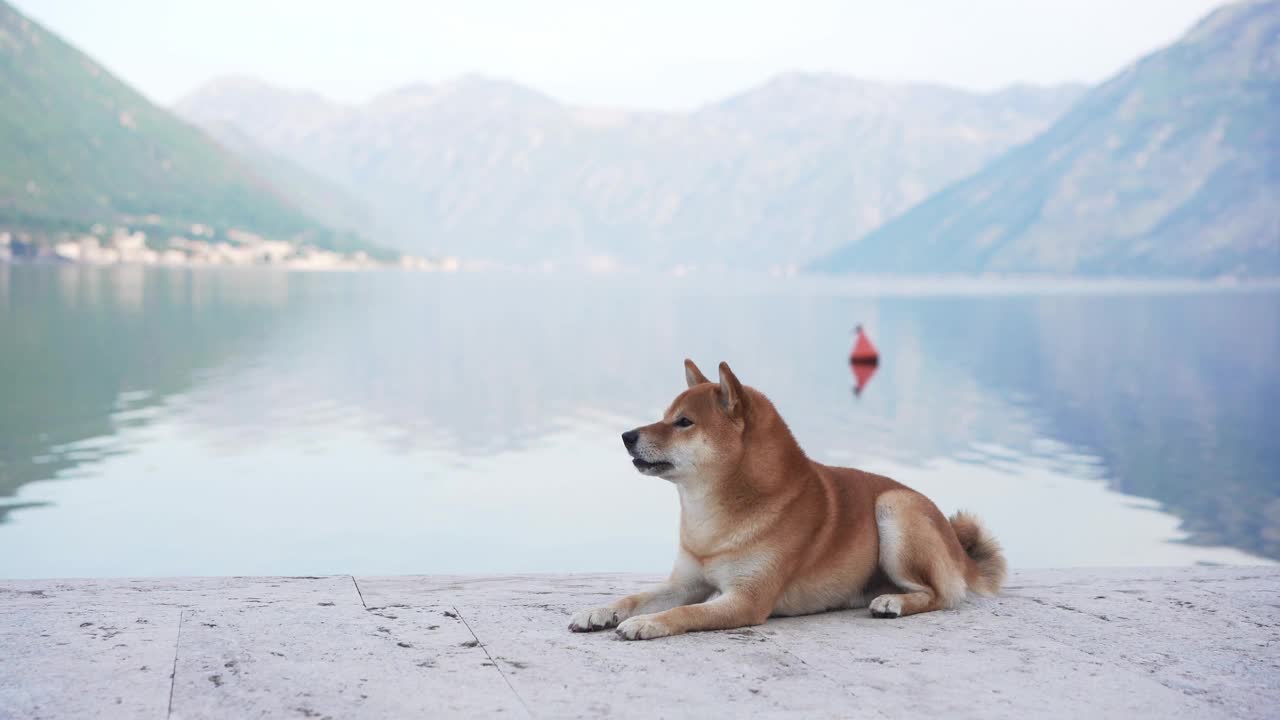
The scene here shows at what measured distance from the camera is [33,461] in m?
26.4

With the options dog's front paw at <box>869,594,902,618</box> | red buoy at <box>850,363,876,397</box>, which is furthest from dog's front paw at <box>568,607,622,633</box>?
red buoy at <box>850,363,876,397</box>

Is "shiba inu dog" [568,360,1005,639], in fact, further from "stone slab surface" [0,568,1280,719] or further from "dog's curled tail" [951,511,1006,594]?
"dog's curled tail" [951,511,1006,594]

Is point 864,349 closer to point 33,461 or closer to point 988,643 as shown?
point 33,461

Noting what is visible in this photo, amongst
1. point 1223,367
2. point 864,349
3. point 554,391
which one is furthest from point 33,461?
point 1223,367

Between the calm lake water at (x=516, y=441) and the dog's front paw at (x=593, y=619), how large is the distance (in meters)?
11.3

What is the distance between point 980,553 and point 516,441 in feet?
79.2

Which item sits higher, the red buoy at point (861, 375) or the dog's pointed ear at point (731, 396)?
the dog's pointed ear at point (731, 396)

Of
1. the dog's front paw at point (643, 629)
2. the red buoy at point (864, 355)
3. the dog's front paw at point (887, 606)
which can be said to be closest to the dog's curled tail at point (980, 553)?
the dog's front paw at point (887, 606)

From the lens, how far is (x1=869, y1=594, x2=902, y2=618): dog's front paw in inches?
290

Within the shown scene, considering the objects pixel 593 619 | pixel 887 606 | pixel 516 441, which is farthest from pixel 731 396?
pixel 516 441

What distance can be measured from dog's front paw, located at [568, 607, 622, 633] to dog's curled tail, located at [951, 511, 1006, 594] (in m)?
2.62

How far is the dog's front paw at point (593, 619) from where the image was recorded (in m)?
6.95

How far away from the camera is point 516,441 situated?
31922mm

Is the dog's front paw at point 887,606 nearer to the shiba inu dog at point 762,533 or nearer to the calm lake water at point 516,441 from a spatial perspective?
the shiba inu dog at point 762,533
